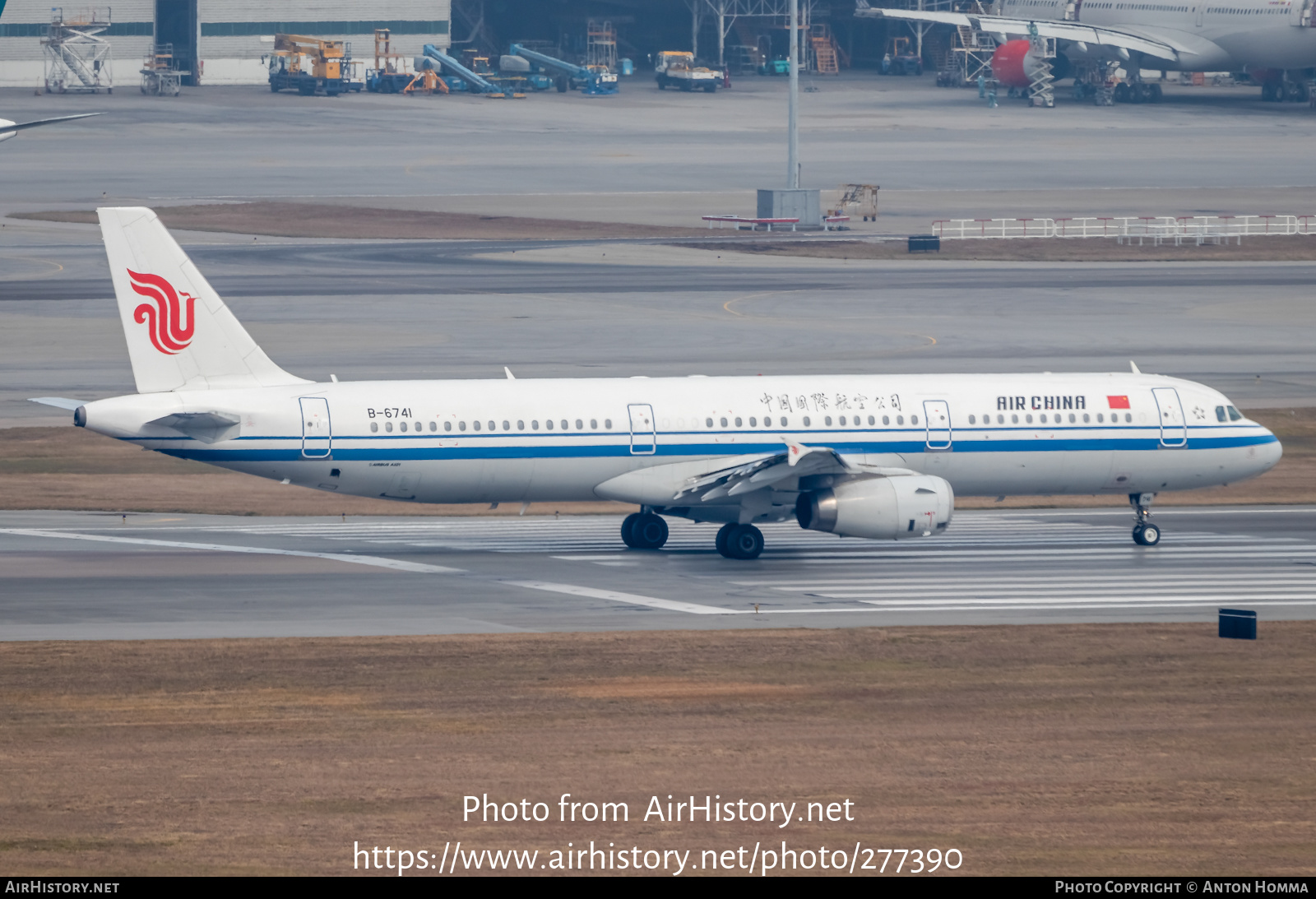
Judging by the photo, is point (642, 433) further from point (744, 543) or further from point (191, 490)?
point (191, 490)

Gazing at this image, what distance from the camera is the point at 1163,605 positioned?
36844 millimetres

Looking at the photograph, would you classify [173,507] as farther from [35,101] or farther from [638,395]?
[35,101]

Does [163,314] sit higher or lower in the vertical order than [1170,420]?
higher

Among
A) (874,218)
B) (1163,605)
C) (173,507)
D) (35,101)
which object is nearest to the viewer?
(1163,605)

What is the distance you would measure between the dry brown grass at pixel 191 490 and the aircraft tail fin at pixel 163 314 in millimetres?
9475

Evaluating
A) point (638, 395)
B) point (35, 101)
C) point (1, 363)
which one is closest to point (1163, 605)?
point (638, 395)

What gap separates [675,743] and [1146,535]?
849 inches

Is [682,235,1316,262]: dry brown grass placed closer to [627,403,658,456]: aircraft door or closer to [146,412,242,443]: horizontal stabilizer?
[627,403,658,456]: aircraft door

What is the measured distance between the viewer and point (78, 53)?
18350cm

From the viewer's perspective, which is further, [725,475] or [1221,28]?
[1221,28]

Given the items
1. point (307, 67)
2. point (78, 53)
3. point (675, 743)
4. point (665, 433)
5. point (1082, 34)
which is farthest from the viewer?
point (307, 67)

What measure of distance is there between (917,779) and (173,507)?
29.5 m

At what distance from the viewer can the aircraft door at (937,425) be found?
139ft

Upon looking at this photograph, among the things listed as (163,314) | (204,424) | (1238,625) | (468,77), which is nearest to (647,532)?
(204,424)
